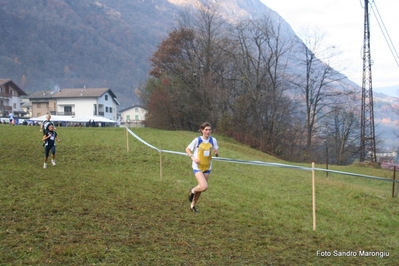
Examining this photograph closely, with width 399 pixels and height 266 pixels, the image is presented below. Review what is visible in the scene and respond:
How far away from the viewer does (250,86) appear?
172ft

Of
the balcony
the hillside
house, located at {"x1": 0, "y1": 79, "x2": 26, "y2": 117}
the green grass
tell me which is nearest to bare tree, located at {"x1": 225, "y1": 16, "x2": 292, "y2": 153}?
the green grass

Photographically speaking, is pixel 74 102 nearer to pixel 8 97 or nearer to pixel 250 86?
pixel 8 97

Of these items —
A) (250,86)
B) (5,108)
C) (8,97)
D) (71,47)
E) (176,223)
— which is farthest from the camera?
(71,47)

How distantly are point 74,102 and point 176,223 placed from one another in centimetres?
8947

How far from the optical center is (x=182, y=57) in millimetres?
57781

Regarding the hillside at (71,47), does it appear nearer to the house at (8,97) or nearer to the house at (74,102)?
the house at (74,102)

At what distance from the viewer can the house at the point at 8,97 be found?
88625 millimetres

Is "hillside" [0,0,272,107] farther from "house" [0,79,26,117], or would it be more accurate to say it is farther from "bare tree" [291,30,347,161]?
"bare tree" [291,30,347,161]

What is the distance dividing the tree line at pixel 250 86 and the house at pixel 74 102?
3764 centimetres

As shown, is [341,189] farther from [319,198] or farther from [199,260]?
[199,260]

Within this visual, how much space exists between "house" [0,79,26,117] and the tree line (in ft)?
163

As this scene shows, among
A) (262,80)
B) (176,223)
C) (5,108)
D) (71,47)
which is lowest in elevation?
(176,223)

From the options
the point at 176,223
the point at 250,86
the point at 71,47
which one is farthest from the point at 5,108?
the point at 176,223

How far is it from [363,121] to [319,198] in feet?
99.5
